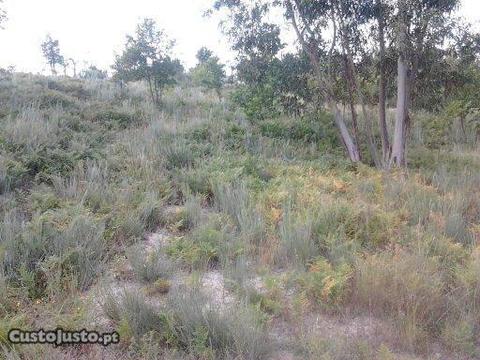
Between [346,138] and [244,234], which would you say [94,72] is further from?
[244,234]

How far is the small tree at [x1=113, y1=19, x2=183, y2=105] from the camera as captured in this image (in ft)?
48.8

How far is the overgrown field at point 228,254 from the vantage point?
3062mm

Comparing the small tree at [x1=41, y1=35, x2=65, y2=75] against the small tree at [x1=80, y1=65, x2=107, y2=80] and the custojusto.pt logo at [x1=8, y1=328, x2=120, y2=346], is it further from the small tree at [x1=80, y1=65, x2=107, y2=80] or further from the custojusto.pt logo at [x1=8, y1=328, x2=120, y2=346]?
the custojusto.pt logo at [x1=8, y1=328, x2=120, y2=346]

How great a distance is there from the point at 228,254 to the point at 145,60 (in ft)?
39.9

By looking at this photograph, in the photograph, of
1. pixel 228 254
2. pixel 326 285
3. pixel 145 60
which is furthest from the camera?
pixel 145 60

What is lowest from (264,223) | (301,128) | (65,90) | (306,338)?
(306,338)

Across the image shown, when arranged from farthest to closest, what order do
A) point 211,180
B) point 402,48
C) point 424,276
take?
point 402,48 → point 211,180 → point 424,276

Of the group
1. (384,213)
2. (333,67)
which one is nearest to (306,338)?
(384,213)

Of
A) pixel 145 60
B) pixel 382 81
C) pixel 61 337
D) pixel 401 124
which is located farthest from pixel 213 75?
pixel 61 337

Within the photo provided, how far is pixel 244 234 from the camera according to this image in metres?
4.78

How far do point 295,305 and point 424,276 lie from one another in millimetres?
1166

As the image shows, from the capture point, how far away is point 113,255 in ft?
14.4

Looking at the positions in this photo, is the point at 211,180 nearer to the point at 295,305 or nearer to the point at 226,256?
the point at 226,256

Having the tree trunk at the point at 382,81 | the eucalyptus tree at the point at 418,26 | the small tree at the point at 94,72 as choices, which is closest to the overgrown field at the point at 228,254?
the tree trunk at the point at 382,81
